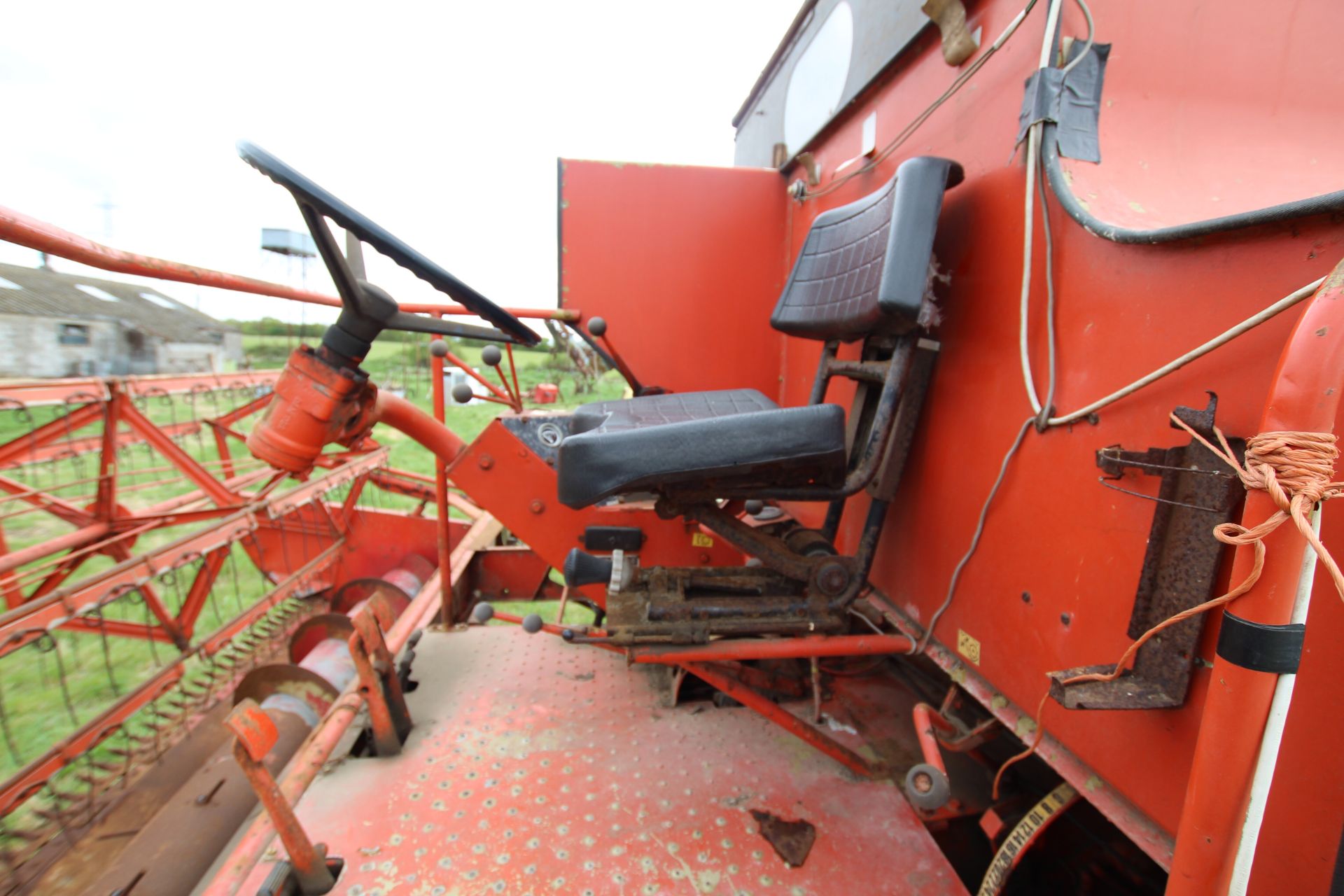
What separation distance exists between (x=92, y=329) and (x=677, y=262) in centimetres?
430

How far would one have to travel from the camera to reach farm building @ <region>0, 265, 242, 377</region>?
207 cm

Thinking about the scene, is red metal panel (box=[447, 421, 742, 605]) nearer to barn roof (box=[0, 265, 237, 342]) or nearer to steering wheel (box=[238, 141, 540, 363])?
steering wheel (box=[238, 141, 540, 363])

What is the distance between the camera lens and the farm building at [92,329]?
81.7 inches

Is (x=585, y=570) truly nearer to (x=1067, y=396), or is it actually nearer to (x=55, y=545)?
(x=1067, y=396)

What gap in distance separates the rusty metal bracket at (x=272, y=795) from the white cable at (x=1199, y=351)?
1.44 metres

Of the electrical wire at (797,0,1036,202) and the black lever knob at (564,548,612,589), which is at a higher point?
the electrical wire at (797,0,1036,202)

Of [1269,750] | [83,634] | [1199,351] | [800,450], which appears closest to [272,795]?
[800,450]

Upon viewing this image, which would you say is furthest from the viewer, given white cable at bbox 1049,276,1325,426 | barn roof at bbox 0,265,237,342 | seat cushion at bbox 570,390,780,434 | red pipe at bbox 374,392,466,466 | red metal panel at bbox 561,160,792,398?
red metal panel at bbox 561,160,792,398

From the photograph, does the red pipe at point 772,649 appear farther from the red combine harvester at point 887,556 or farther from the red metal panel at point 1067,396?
the red metal panel at point 1067,396

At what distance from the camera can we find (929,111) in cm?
140

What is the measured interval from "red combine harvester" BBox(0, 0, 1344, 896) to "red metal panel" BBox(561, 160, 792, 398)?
10 cm

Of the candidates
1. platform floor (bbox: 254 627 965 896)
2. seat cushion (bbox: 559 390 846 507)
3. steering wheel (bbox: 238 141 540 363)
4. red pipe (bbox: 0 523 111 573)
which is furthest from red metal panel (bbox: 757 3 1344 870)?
red pipe (bbox: 0 523 111 573)

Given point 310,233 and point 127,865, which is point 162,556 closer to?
point 127,865

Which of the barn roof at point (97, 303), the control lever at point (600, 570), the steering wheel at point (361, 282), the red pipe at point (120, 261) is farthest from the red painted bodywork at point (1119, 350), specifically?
the barn roof at point (97, 303)
